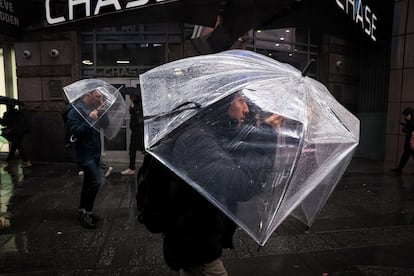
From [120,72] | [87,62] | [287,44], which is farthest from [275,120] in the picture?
[287,44]

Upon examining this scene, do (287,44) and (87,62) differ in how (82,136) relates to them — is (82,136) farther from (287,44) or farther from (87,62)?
(287,44)

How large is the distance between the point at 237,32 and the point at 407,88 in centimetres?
614

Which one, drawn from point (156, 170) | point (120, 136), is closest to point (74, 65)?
point (120, 136)

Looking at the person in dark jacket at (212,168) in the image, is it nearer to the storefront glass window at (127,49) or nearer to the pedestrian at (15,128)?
the storefront glass window at (127,49)

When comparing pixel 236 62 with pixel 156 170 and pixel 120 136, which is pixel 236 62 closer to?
pixel 156 170

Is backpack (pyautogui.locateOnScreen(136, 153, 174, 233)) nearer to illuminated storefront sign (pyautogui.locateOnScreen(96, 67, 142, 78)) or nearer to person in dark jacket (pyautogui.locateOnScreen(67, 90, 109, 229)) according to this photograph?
person in dark jacket (pyautogui.locateOnScreen(67, 90, 109, 229))

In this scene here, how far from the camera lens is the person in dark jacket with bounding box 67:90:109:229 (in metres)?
4.33

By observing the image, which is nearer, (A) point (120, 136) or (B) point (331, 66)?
(A) point (120, 136)

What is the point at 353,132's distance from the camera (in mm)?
2135

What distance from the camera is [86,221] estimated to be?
474 cm

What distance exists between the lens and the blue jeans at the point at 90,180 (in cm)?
458

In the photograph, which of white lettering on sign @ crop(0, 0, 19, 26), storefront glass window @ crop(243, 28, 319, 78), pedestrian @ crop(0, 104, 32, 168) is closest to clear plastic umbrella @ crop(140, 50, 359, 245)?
white lettering on sign @ crop(0, 0, 19, 26)

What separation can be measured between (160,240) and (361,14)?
687cm

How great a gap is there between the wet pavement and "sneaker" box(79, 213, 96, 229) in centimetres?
9
